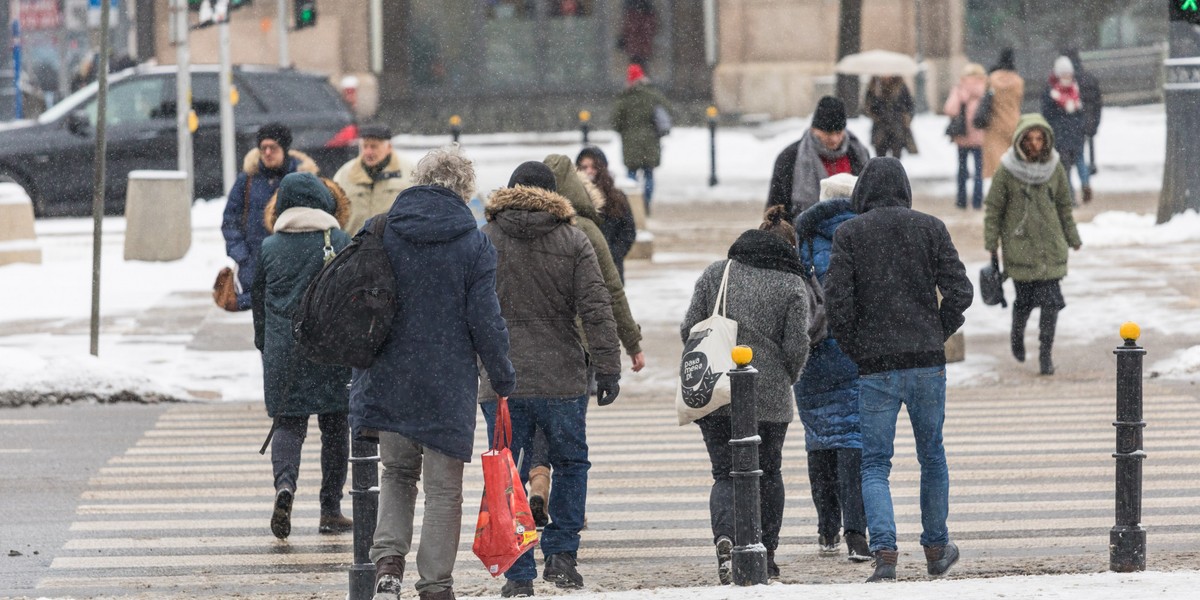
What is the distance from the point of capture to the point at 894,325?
25.1ft

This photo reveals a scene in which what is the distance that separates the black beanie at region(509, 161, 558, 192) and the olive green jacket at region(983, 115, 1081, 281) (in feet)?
18.7

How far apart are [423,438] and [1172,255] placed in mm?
13031

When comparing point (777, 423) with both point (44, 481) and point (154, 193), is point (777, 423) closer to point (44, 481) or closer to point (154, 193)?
point (44, 481)

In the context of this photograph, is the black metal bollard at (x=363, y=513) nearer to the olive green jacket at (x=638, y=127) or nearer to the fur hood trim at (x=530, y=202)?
the fur hood trim at (x=530, y=202)

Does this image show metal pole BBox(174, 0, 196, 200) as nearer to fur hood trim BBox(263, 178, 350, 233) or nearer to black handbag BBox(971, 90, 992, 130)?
black handbag BBox(971, 90, 992, 130)

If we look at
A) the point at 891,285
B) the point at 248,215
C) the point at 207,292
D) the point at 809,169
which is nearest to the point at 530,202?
the point at 891,285

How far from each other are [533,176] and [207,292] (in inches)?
410

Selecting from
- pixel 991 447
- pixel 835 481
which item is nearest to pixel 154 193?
pixel 991 447

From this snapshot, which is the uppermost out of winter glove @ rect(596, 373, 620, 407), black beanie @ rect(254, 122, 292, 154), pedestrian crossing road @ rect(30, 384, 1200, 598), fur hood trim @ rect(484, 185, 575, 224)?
black beanie @ rect(254, 122, 292, 154)

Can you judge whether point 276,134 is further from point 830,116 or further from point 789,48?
point 789,48

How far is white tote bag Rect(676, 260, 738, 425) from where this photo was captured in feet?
25.5

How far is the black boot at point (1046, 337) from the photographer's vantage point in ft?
43.5

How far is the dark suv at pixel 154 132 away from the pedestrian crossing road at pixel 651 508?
38.8 ft

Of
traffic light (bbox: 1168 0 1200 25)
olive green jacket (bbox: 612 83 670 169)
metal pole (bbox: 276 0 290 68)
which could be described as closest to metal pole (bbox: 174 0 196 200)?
olive green jacket (bbox: 612 83 670 169)
